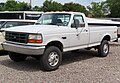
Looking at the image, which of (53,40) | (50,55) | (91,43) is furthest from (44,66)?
(91,43)

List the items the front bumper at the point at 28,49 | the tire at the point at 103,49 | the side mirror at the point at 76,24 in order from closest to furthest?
1. the front bumper at the point at 28,49
2. the side mirror at the point at 76,24
3. the tire at the point at 103,49

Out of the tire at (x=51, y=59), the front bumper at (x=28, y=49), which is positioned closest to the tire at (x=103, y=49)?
the tire at (x=51, y=59)

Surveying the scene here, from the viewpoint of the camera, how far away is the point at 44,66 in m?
6.95

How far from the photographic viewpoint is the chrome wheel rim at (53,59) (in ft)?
23.3

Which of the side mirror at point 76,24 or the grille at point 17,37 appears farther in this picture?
the side mirror at point 76,24

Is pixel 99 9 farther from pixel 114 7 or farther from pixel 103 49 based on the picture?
pixel 103 49

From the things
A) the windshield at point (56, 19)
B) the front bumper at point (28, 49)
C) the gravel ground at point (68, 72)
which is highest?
the windshield at point (56, 19)

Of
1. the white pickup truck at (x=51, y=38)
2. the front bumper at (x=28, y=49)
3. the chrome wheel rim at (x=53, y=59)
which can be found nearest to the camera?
the front bumper at (x=28, y=49)

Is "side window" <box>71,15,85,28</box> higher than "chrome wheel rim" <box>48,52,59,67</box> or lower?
higher

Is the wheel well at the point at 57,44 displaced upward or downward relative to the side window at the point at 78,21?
downward

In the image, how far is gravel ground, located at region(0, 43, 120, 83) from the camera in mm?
6199

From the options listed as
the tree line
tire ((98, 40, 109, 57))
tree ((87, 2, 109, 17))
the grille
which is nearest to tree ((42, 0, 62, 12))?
the tree line

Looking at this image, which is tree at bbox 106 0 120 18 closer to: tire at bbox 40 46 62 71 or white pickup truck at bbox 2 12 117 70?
white pickup truck at bbox 2 12 117 70

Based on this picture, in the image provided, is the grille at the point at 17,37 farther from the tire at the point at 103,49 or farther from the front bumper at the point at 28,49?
the tire at the point at 103,49
